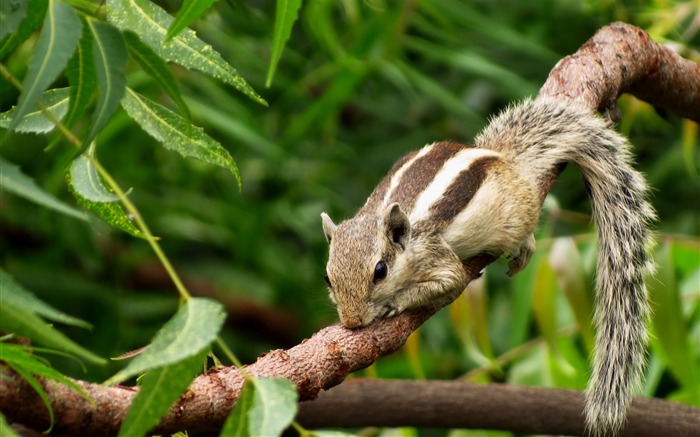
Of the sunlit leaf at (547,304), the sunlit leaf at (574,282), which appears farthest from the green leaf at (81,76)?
the sunlit leaf at (547,304)

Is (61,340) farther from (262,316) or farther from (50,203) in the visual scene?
(262,316)

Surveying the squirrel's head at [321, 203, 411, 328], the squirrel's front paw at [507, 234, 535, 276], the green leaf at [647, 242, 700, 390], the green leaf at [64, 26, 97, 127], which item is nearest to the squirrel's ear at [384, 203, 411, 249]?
the squirrel's head at [321, 203, 411, 328]

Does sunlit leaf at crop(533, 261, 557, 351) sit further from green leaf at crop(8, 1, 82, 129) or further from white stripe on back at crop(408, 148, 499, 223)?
green leaf at crop(8, 1, 82, 129)

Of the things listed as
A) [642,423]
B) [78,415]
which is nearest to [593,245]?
[642,423]

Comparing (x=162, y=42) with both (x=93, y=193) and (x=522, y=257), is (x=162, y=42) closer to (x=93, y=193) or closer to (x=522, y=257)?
(x=93, y=193)

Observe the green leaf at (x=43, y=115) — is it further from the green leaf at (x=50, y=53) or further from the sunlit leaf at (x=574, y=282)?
the sunlit leaf at (x=574, y=282)

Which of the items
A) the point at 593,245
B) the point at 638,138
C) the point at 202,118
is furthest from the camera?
the point at 638,138

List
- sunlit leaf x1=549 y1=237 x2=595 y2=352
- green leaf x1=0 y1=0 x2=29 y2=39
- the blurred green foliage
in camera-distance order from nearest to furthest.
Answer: green leaf x1=0 y1=0 x2=29 y2=39, sunlit leaf x1=549 y1=237 x2=595 y2=352, the blurred green foliage
